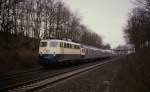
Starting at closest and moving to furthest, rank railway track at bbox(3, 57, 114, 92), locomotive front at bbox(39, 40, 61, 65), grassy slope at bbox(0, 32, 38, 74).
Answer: railway track at bbox(3, 57, 114, 92) → locomotive front at bbox(39, 40, 61, 65) → grassy slope at bbox(0, 32, 38, 74)

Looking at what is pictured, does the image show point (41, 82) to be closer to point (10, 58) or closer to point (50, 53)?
point (50, 53)

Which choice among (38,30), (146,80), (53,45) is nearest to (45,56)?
(53,45)

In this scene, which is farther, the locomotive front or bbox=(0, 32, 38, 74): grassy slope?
bbox=(0, 32, 38, 74): grassy slope

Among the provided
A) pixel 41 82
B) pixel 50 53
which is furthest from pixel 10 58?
pixel 41 82

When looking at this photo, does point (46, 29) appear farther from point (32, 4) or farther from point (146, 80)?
point (146, 80)

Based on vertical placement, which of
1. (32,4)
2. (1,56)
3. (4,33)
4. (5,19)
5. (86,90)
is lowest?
(86,90)

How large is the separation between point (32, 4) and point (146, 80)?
111 feet

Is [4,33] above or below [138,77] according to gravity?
above

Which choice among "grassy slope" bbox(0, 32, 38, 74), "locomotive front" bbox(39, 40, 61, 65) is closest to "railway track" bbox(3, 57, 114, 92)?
"locomotive front" bbox(39, 40, 61, 65)

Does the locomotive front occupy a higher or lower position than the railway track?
higher

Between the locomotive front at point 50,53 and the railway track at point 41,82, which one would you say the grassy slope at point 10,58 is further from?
the railway track at point 41,82

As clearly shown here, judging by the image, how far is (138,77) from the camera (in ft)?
44.1

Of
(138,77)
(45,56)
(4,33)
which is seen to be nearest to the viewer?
(138,77)

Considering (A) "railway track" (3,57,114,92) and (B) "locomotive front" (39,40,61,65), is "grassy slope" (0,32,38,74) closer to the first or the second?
(B) "locomotive front" (39,40,61,65)
